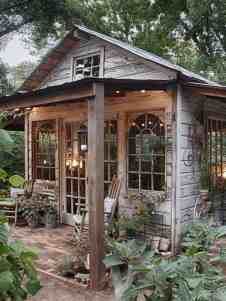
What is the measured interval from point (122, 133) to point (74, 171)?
1.57 meters

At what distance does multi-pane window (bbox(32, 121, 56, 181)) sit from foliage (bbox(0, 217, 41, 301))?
5.80 m

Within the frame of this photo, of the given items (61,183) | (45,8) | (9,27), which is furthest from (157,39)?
(61,183)

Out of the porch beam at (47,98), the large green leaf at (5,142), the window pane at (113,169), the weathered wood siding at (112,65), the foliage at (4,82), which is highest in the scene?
the foliage at (4,82)

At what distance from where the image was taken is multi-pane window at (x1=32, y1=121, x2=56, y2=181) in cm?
705

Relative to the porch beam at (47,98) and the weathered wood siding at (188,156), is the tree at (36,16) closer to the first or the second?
the porch beam at (47,98)

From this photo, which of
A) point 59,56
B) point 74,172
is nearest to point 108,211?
point 74,172

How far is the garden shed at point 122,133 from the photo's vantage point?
12.6 ft

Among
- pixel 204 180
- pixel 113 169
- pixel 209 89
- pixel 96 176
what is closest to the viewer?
pixel 96 176

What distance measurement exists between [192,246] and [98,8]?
492 inches

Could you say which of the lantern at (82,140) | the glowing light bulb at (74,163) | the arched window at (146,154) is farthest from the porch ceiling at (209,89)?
the glowing light bulb at (74,163)

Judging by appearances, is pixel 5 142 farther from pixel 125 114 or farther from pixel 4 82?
pixel 4 82

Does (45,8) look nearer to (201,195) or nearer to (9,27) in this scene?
(9,27)

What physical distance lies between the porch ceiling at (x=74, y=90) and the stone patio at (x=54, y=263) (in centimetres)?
188

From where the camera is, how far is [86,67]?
6809mm
